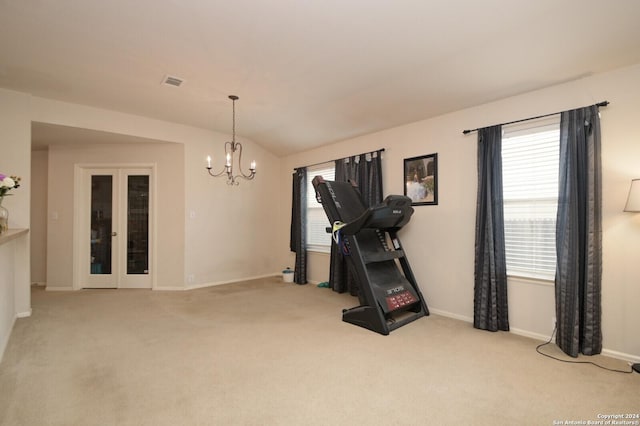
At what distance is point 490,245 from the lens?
10.5 ft

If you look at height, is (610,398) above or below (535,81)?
below

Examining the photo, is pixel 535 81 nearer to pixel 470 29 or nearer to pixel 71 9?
pixel 470 29

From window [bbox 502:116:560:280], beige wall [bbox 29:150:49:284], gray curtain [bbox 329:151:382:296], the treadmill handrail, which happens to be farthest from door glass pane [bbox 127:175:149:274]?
window [bbox 502:116:560:280]

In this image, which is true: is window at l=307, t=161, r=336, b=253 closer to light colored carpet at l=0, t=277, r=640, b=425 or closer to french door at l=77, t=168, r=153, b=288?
light colored carpet at l=0, t=277, r=640, b=425

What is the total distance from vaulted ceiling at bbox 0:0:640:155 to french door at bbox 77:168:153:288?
1.58m

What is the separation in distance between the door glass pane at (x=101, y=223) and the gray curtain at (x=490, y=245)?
5516 mm

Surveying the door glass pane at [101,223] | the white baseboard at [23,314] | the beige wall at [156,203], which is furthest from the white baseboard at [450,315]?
the door glass pane at [101,223]

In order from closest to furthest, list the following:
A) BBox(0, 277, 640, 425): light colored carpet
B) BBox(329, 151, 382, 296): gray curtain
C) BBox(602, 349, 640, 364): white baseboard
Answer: BBox(0, 277, 640, 425): light colored carpet → BBox(602, 349, 640, 364): white baseboard → BBox(329, 151, 382, 296): gray curtain

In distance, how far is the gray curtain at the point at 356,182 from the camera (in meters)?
4.39

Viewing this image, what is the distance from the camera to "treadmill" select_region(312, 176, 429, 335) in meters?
3.27

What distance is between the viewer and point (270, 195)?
6.18 m

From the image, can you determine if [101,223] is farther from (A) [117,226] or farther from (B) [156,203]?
(B) [156,203]

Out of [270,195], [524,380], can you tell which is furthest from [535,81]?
[270,195]

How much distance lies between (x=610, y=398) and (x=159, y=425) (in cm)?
283
